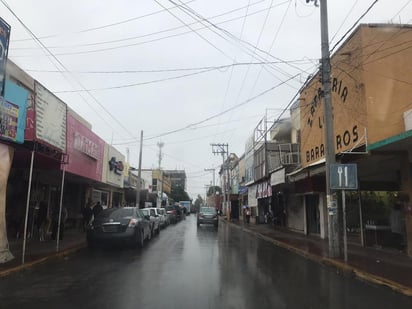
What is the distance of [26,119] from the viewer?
12.1 meters

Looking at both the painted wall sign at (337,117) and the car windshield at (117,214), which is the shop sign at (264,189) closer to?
the painted wall sign at (337,117)

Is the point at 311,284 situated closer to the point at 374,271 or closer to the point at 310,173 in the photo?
the point at 374,271

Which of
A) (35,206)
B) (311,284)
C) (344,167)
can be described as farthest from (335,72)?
(35,206)

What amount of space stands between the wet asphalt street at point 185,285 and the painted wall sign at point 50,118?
3985mm

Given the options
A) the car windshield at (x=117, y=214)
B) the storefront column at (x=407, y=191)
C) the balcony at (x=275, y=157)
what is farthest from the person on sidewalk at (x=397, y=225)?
the car windshield at (x=117, y=214)

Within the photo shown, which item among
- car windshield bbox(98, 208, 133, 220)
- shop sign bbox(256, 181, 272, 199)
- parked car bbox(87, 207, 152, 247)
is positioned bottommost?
parked car bbox(87, 207, 152, 247)

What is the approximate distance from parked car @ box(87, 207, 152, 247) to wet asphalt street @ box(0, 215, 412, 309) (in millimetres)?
1729

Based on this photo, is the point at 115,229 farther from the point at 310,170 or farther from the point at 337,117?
the point at 337,117

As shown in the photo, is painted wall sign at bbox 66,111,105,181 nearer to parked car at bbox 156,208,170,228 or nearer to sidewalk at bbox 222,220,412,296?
parked car at bbox 156,208,170,228

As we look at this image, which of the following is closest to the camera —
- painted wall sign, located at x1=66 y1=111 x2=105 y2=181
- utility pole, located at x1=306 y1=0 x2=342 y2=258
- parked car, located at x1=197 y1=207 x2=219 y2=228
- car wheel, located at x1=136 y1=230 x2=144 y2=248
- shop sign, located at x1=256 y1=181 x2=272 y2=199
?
utility pole, located at x1=306 y1=0 x2=342 y2=258

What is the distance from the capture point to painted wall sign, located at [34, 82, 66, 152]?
508 inches

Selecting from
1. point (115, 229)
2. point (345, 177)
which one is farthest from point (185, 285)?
point (115, 229)

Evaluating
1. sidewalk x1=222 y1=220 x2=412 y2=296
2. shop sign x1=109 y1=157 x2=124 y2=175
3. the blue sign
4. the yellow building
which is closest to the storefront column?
the yellow building

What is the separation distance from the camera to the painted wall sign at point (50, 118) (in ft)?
Result: 42.3
